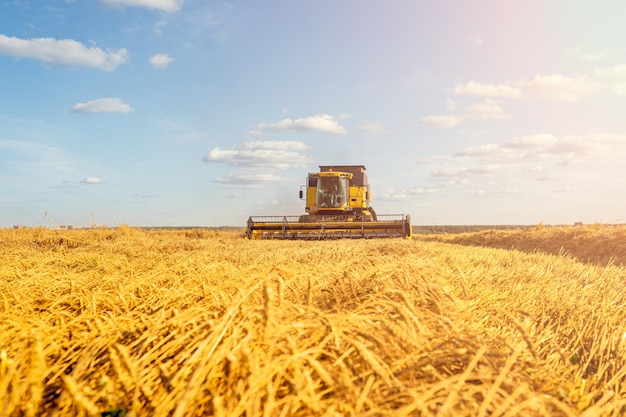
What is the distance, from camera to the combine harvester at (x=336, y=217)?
20.3 meters

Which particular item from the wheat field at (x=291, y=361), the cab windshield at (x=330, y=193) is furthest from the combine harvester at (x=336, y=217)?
the wheat field at (x=291, y=361)

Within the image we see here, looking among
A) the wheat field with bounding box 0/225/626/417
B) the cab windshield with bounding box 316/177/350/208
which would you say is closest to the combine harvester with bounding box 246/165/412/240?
the cab windshield with bounding box 316/177/350/208

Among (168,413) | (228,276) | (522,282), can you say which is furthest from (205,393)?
(522,282)

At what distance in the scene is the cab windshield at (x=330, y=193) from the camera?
23.9 meters

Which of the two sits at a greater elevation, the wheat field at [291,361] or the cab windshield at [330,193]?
the cab windshield at [330,193]

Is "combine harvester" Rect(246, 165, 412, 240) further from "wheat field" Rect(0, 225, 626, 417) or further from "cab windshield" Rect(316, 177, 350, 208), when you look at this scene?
"wheat field" Rect(0, 225, 626, 417)

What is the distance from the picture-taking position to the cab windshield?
78.3 ft

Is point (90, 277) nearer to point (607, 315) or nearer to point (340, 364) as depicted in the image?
point (340, 364)

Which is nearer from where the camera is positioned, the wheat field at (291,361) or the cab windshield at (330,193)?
the wheat field at (291,361)

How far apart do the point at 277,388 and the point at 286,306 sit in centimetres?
63

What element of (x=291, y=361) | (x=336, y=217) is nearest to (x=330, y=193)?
(x=336, y=217)

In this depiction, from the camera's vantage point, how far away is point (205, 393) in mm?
1721

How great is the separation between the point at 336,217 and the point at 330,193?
126 cm

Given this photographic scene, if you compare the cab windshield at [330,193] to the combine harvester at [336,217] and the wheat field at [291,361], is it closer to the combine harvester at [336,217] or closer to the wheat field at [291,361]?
the combine harvester at [336,217]
